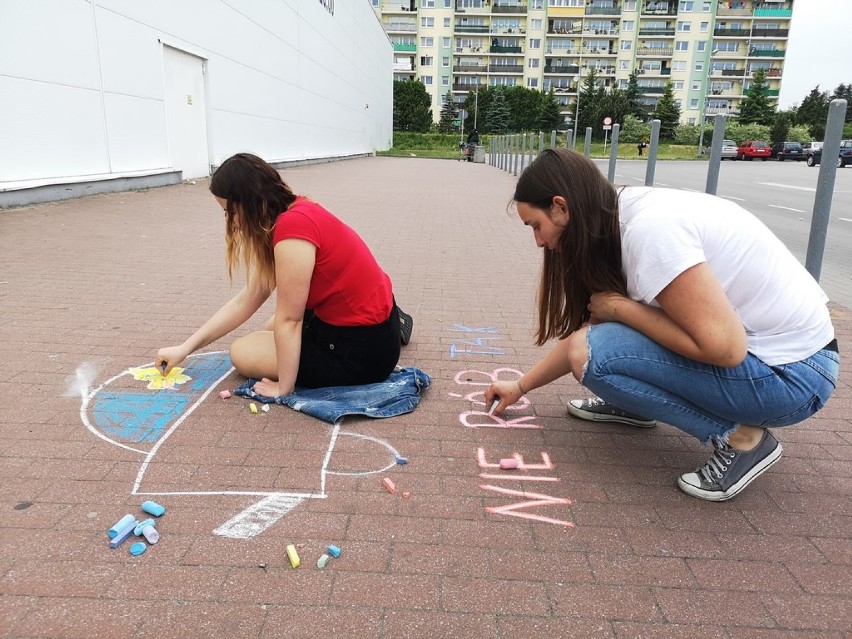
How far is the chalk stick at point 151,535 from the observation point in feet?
6.62

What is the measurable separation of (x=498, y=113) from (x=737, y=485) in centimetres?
7577

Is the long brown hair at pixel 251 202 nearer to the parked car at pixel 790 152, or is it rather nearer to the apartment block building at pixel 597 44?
the parked car at pixel 790 152

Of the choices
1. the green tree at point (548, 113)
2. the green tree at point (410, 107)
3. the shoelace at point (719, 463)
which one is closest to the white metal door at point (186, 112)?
the shoelace at point (719, 463)

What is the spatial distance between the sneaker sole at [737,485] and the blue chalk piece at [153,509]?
187 centimetres

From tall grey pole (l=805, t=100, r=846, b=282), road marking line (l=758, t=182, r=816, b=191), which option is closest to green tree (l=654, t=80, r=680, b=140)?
road marking line (l=758, t=182, r=816, b=191)

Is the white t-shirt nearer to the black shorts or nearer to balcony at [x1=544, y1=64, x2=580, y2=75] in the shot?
the black shorts

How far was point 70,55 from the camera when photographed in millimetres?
9422

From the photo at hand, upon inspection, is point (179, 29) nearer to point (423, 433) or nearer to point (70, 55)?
point (70, 55)

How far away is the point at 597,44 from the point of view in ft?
262

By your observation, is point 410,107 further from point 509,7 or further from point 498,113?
point 509,7

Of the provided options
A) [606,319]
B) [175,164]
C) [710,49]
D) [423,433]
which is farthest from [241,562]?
[710,49]

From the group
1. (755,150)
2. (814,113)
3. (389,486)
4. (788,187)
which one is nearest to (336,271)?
(389,486)

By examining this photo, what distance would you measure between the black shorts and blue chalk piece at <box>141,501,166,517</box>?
1.08 meters

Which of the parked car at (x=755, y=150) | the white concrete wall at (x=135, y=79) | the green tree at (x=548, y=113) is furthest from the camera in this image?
the green tree at (x=548, y=113)
